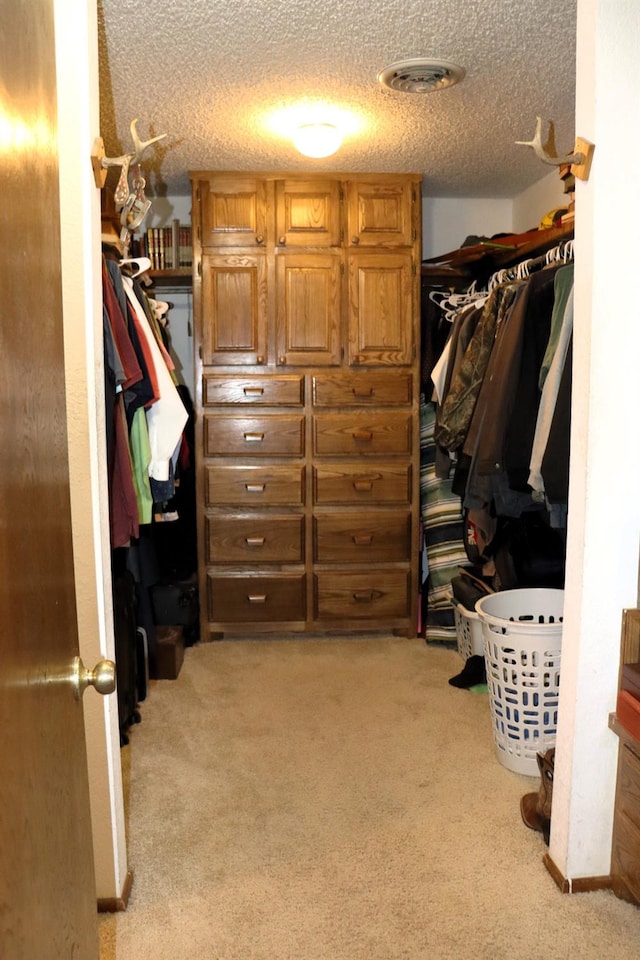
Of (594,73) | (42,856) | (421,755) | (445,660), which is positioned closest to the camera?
A: (42,856)

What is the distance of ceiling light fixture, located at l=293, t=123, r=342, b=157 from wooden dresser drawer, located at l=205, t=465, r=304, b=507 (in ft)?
4.60

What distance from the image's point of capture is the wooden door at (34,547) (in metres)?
0.70

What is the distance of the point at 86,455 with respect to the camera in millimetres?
1679

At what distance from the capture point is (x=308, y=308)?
3.64m

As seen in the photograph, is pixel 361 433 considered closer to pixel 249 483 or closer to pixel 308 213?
pixel 249 483

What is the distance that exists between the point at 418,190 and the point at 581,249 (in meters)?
2.06

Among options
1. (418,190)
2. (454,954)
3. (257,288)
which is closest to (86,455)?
(454,954)

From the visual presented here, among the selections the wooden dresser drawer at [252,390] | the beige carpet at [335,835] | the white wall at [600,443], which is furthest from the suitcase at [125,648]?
the white wall at [600,443]

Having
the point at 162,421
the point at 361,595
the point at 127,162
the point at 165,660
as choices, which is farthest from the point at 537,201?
the point at 165,660

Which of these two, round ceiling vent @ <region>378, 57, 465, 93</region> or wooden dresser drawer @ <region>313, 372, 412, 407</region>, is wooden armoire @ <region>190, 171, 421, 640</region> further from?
Result: round ceiling vent @ <region>378, 57, 465, 93</region>

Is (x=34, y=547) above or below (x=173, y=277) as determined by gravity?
below

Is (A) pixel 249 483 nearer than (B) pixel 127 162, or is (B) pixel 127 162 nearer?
(B) pixel 127 162

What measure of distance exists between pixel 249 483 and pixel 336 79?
1.79 metres

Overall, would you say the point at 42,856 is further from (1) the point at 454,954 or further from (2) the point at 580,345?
(2) the point at 580,345
